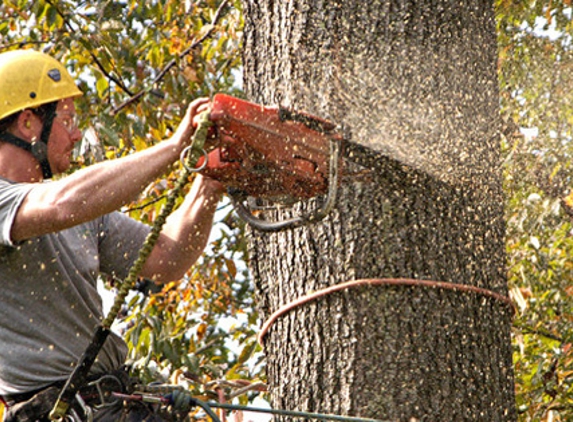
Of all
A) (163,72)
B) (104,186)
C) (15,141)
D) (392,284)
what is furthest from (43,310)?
(163,72)

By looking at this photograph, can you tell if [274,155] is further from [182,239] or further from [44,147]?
[44,147]

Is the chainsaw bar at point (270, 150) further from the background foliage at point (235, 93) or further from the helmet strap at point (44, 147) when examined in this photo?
the background foliage at point (235, 93)

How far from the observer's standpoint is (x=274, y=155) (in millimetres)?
2508

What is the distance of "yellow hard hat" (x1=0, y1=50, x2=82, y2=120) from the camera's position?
10.2ft

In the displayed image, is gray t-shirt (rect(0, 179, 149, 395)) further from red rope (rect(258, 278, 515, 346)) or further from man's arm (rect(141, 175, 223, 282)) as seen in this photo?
red rope (rect(258, 278, 515, 346))

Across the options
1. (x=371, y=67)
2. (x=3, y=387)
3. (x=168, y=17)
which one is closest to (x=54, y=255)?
(x=3, y=387)

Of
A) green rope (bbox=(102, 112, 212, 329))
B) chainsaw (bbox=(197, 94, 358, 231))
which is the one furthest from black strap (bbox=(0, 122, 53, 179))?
green rope (bbox=(102, 112, 212, 329))

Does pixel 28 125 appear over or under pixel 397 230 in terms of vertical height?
over

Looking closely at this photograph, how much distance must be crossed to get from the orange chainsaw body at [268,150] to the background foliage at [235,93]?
2.58 meters

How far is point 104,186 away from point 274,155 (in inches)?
17.5

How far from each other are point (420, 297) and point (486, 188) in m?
0.41

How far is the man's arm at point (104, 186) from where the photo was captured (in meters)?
2.44

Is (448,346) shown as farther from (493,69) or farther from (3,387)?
(3,387)

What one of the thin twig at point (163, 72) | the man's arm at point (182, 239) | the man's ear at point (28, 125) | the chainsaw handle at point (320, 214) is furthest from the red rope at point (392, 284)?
the thin twig at point (163, 72)
